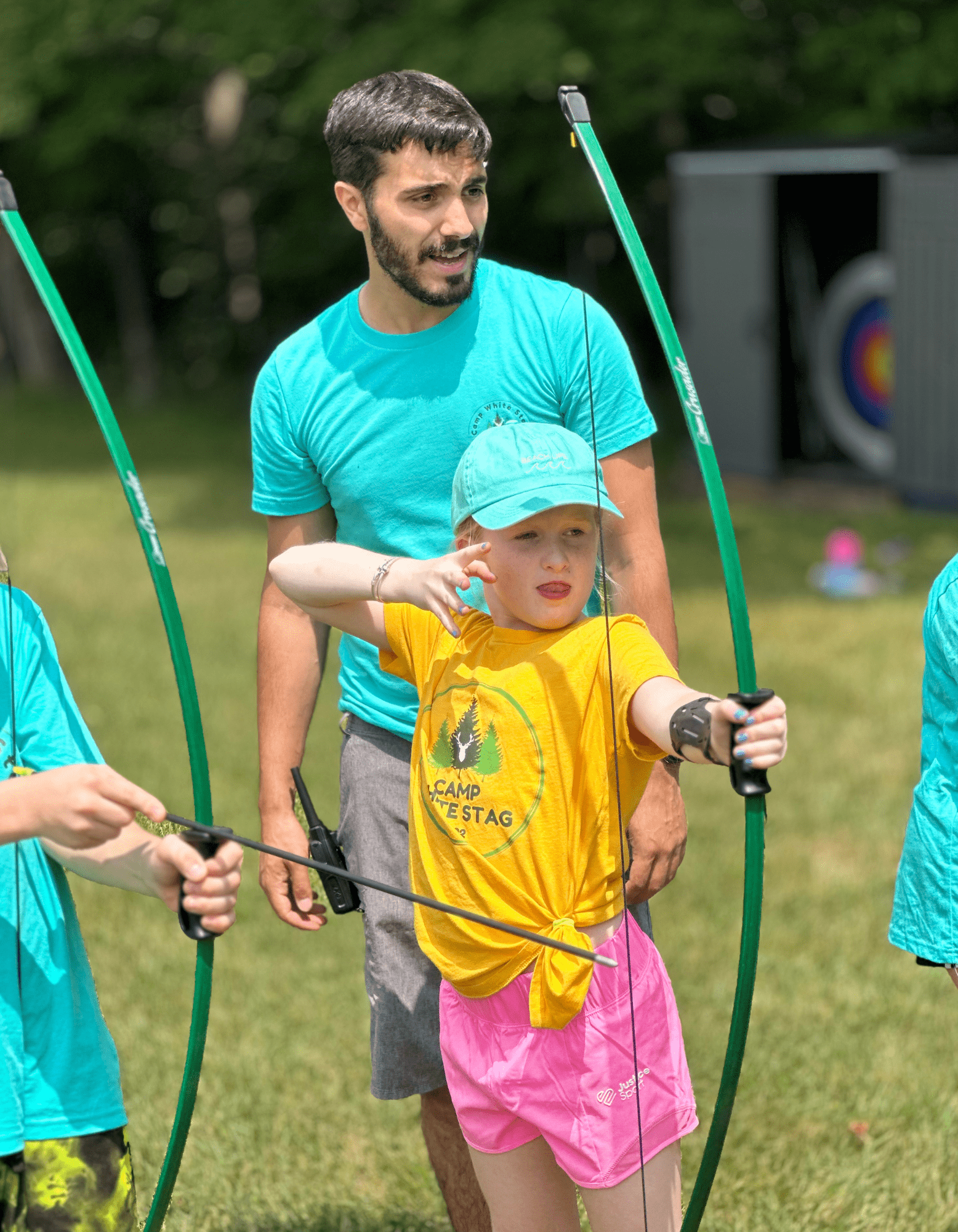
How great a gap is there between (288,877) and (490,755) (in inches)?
29.7

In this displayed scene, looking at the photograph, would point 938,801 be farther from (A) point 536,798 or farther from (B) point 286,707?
(B) point 286,707

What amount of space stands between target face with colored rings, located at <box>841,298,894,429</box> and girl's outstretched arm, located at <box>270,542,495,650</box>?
10154 mm

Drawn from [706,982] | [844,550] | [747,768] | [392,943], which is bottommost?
[844,550]

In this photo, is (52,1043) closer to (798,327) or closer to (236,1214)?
(236,1214)

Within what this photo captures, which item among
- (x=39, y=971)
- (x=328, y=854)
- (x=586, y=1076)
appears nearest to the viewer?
(x=39, y=971)

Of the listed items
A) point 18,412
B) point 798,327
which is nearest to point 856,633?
point 798,327

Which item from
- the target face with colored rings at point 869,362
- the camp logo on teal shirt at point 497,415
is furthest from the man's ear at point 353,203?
the target face with colored rings at point 869,362

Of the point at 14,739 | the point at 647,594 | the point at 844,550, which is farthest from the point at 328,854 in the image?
the point at 844,550

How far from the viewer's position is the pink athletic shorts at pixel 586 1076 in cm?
221

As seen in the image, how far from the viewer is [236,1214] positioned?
133 inches

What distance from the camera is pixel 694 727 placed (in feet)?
6.35

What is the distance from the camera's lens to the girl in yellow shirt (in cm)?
219

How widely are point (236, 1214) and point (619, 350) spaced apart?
1933 millimetres

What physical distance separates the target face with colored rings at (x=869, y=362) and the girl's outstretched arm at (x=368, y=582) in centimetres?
1015
